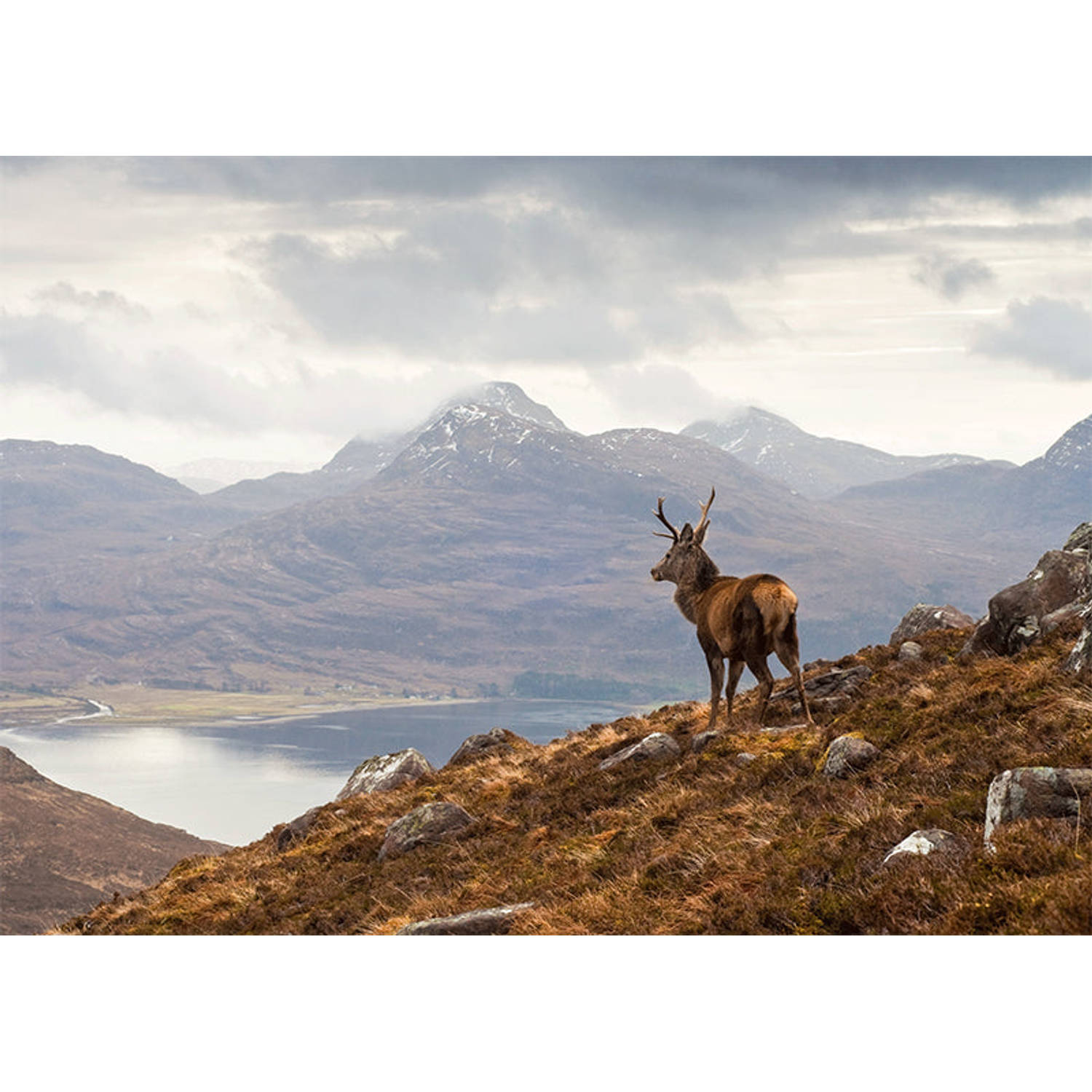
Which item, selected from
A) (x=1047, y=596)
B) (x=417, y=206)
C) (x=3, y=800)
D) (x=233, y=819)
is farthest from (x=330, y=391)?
(x=1047, y=596)

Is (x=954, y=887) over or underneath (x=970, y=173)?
underneath

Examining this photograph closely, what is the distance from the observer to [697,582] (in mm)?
17453

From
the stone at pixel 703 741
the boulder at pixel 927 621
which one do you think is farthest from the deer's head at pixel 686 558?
the boulder at pixel 927 621

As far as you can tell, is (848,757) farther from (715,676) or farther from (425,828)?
(425,828)

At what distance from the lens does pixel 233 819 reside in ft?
416

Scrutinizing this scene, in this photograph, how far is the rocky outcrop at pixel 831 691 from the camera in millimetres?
16625

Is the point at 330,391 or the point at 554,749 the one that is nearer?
the point at 554,749

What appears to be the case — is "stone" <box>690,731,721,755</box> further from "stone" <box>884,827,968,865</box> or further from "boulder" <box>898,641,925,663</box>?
"stone" <box>884,827,968,865</box>

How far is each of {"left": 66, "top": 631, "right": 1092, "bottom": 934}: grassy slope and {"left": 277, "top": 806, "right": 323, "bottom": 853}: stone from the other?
63 cm

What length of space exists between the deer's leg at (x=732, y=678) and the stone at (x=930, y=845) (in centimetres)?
702

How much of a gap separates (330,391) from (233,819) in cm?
8251

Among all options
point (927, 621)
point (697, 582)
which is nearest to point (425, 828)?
point (697, 582)
